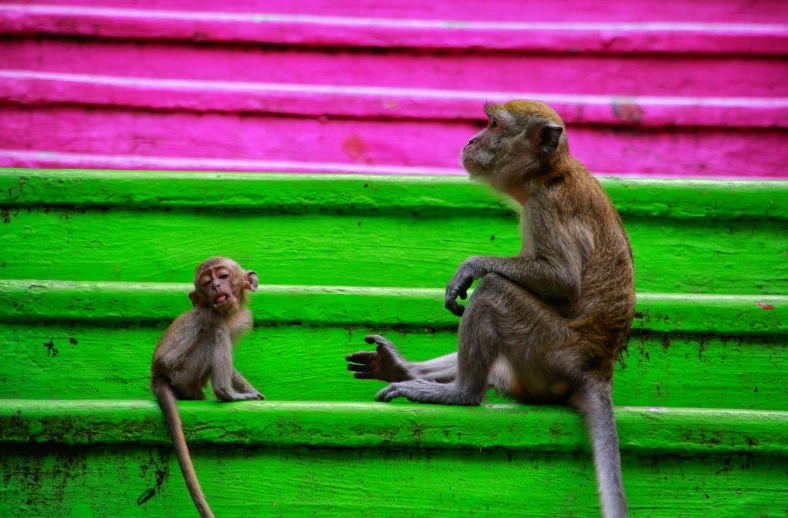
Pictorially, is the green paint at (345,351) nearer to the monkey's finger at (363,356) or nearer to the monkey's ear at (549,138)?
the monkey's finger at (363,356)

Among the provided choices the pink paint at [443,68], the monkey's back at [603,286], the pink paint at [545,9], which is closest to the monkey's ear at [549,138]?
the monkey's back at [603,286]

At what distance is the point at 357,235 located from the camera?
13.0 ft

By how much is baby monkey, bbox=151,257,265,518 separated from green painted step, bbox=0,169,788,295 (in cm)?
50

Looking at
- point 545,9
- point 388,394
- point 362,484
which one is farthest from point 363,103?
point 362,484

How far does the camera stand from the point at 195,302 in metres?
3.37

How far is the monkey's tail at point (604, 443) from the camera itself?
2.61 meters

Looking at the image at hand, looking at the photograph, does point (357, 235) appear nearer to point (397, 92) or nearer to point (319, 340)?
point (319, 340)

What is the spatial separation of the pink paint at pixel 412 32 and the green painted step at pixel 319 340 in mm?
2048

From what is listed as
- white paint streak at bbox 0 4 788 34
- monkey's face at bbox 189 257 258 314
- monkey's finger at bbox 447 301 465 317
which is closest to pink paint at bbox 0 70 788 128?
white paint streak at bbox 0 4 788 34

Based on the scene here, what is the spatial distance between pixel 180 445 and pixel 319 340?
96cm

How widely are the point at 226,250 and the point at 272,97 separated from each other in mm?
1302

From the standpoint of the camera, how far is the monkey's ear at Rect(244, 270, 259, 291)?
3.50m

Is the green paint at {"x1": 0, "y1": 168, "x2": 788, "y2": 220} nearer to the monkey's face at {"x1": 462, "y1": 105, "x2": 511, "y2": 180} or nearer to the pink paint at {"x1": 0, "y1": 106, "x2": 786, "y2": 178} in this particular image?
the monkey's face at {"x1": 462, "y1": 105, "x2": 511, "y2": 180}

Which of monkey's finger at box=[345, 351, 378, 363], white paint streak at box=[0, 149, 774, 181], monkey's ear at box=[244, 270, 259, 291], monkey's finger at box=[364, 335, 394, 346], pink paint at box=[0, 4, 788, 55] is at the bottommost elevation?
monkey's finger at box=[345, 351, 378, 363]
